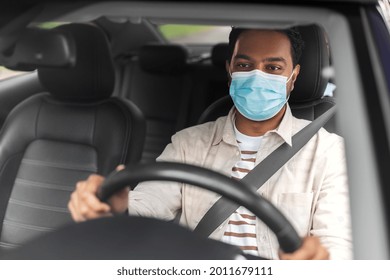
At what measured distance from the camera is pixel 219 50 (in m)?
3.42

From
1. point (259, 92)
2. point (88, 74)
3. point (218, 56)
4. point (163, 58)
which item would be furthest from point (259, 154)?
point (163, 58)

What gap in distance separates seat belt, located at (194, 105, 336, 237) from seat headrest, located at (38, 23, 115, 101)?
810mm

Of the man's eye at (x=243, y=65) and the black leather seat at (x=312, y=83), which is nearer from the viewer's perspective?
the man's eye at (x=243, y=65)

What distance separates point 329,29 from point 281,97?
0.56 metres

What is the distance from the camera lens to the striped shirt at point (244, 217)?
1.54m

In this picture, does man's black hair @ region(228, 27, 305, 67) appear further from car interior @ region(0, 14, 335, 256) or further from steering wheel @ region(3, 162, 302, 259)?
steering wheel @ region(3, 162, 302, 259)

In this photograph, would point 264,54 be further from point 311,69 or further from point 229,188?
point 229,188

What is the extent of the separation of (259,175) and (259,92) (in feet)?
0.77

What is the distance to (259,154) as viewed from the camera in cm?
168

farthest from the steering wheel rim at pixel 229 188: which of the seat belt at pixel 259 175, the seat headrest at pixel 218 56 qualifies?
the seat headrest at pixel 218 56

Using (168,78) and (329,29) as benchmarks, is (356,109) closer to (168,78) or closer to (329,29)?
(329,29)

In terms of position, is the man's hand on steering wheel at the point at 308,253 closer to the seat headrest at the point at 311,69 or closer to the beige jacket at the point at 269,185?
the beige jacket at the point at 269,185

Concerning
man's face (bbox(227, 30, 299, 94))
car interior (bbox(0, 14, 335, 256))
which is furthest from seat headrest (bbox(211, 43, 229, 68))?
man's face (bbox(227, 30, 299, 94))
